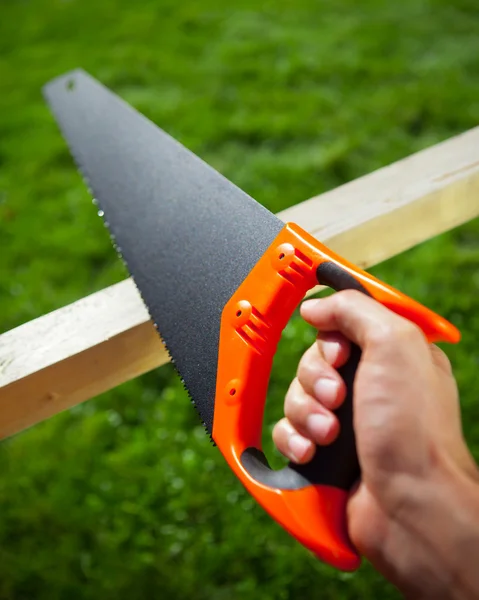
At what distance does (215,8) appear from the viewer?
13.2 feet

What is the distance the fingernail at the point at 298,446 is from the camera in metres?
1.02

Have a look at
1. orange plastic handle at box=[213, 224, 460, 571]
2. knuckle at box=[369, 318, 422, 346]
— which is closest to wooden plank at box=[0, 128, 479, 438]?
orange plastic handle at box=[213, 224, 460, 571]

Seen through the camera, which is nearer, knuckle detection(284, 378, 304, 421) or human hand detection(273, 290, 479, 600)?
human hand detection(273, 290, 479, 600)

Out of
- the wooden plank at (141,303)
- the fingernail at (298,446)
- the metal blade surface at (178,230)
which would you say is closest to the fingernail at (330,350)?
the fingernail at (298,446)

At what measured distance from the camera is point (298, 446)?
3.40 feet

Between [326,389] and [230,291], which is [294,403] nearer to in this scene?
[326,389]

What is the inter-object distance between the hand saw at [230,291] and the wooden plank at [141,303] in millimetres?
96

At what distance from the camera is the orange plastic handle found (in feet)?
3.17

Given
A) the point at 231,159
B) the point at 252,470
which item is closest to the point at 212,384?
→ the point at 252,470

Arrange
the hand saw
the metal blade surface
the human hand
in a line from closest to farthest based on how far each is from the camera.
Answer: the human hand → the hand saw → the metal blade surface

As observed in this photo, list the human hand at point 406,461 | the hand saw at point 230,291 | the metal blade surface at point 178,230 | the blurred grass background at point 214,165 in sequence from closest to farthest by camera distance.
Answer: the human hand at point 406,461, the hand saw at point 230,291, the metal blade surface at point 178,230, the blurred grass background at point 214,165

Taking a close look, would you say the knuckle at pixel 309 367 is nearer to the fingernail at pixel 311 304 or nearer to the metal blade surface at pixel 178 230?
the fingernail at pixel 311 304

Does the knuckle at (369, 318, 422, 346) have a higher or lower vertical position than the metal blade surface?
higher

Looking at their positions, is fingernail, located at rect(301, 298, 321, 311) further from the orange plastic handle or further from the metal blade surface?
the metal blade surface
